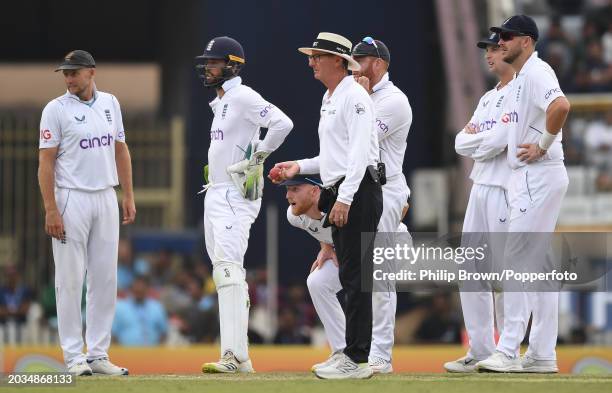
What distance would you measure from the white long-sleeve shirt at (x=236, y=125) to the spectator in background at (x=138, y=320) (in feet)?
23.0

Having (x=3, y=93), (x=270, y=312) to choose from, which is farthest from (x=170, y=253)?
(x=3, y=93)

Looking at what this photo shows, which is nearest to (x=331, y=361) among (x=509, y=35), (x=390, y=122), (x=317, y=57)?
(x=390, y=122)

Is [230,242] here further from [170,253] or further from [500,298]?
[170,253]

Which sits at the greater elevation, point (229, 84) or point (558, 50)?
point (558, 50)

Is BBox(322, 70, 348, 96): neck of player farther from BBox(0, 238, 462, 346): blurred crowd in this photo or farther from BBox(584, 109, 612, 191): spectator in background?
BBox(584, 109, 612, 191): spectator in background

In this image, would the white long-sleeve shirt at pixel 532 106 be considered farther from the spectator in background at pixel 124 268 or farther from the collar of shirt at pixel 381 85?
the spectator in background at pixel 124 268

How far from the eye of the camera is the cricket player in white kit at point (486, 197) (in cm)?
1038

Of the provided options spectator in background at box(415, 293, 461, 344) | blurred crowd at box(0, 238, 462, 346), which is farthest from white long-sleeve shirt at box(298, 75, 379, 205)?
spectator in background at box(415, 293, 461, 344)

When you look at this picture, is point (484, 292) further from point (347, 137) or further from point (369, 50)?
point (369, 50)

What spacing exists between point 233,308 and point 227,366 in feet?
1.48

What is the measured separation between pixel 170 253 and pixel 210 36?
3.46 m

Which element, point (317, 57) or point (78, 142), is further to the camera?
point (78, 142)

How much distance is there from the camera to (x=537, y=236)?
10.0m

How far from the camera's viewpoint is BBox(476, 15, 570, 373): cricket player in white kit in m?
9.88
